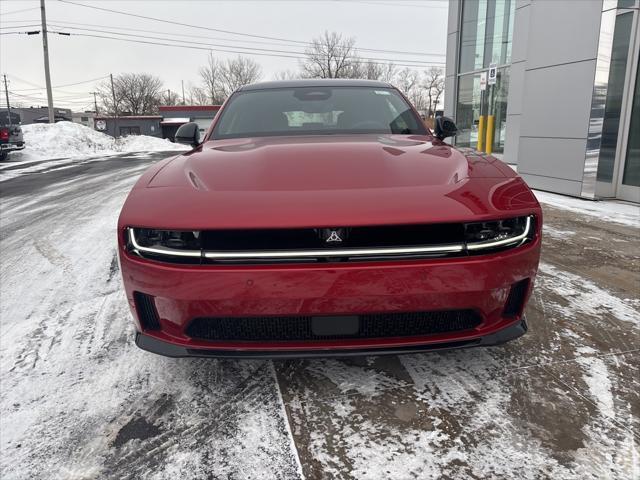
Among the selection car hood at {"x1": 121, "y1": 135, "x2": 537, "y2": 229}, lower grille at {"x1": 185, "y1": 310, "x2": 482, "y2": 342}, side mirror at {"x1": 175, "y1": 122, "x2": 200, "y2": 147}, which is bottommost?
lower grille at {"x1": 185, "y1": 310, "x2": 482, "y2": 342}

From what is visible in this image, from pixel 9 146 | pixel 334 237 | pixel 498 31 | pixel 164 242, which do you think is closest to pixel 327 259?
pixel 334 237

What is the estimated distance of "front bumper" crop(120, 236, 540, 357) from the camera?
1.70 metres

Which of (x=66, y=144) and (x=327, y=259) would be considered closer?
(x=327, y=259)

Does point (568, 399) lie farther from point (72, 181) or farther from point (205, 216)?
point (72, 181)

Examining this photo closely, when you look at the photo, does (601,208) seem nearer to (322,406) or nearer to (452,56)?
(322,406)

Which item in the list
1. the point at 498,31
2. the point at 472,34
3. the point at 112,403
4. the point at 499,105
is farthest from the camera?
the point at 472,34

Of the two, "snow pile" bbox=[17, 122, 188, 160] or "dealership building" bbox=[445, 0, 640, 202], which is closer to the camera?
"dealership building" bbox=[445, 0, 640, 202]

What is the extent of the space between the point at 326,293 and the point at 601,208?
611cm

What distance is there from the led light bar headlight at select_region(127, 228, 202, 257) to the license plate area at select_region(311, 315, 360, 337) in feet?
1.72

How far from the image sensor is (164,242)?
5.94ft

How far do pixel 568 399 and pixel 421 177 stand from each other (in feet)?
3.77

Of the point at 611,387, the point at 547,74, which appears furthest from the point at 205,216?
the point at 547,74

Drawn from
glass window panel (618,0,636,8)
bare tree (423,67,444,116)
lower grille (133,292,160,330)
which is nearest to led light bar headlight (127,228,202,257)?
lower grille (133,292,160,330)

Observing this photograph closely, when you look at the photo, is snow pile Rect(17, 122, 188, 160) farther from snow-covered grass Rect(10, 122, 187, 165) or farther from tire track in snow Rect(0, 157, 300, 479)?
tire track in snow Rect(0, 157, 300, 479)
